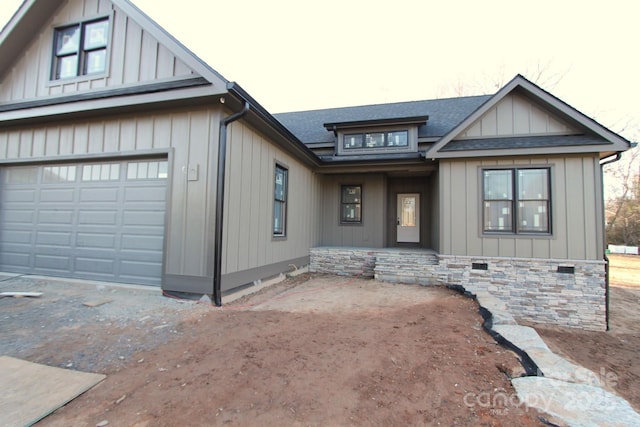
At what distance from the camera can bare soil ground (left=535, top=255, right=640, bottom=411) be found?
4234mm

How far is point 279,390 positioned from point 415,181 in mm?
8539

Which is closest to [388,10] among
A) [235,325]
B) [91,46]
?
[91,46]

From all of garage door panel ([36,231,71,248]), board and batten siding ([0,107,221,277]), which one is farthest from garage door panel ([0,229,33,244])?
board and batten siding ([0,107,221,277])

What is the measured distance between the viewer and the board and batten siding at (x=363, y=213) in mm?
9039

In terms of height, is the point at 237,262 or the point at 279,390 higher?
the point at 237,262

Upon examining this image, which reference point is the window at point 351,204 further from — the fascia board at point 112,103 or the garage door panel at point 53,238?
the garage door panel at point 53,238

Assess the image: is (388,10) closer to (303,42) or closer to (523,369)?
(303,42)

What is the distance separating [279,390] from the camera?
225cm

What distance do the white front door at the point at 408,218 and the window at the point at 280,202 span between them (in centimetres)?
439

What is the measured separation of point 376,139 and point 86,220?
7.71m

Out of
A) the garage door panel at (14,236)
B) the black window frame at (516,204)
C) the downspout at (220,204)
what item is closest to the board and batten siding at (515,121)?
the black window frame at (516,204)

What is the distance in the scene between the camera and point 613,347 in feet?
18.0

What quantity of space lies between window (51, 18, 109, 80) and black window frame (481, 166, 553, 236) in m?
8.01

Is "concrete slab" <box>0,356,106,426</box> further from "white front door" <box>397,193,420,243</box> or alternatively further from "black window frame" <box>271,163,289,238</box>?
"white front door" <box>397,193,420,243</box>
